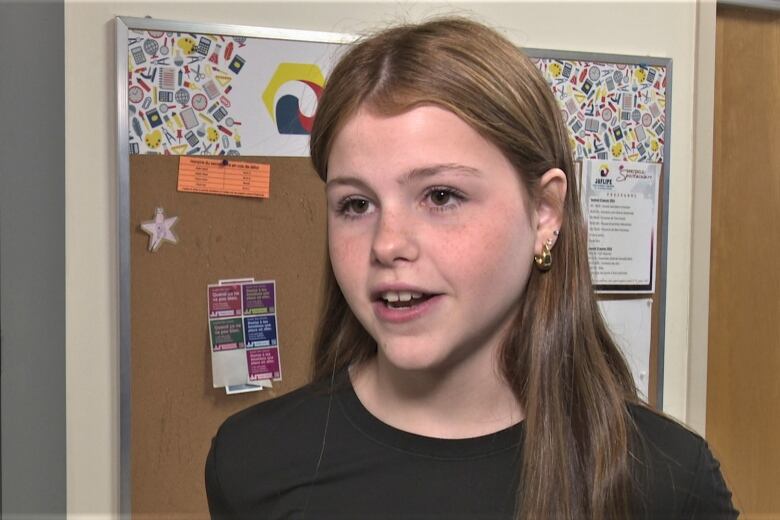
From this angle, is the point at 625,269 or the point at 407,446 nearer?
the point at 407,446

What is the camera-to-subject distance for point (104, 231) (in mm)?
1665

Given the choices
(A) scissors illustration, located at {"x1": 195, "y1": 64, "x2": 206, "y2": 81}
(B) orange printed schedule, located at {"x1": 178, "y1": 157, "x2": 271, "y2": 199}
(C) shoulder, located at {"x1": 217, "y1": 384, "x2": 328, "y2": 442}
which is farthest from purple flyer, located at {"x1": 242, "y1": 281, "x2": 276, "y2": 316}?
(C) shoulder, located at {"x1": 217, "y1": 384, "x2": 328, "y2": 442}

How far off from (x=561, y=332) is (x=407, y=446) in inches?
A: 9.1

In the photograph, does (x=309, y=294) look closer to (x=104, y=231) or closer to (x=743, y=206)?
(x=104, y=231)

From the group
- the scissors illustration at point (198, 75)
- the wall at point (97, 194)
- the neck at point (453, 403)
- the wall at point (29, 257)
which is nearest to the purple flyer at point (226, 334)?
the wall at point (97, 194)

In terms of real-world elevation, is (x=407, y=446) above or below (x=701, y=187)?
below

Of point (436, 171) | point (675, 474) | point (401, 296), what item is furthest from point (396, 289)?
point (675, 474)

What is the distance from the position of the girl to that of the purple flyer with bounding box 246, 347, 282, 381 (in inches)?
29.0

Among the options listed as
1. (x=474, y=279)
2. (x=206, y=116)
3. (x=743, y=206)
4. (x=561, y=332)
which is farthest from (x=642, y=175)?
(x=474, y=279)

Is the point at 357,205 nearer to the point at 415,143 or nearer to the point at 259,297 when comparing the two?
the point at 415,143

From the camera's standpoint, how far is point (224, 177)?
1725 mm

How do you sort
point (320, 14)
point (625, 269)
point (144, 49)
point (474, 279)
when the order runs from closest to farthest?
point (474, 279) < point (144, 49) < point (320, 14) < point (625, 269)

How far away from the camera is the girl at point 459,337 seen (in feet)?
2.75

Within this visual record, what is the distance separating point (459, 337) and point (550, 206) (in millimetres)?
203
